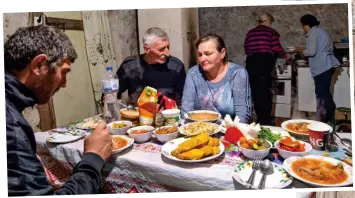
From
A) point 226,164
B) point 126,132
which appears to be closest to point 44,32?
point 126,132

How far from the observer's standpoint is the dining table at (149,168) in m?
0.86

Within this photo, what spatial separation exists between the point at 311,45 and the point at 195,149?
50 cm

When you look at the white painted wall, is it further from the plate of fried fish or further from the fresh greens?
the fresh greens

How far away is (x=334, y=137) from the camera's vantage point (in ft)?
3.05

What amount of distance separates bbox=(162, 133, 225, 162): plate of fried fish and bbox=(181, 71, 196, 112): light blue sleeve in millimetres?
124

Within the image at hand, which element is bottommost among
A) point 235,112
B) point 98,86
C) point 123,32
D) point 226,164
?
point 226,164

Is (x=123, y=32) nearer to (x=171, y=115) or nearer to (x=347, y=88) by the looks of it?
(x=171, y=115)

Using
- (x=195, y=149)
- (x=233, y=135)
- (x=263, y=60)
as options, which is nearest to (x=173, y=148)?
(x=195, y=149)

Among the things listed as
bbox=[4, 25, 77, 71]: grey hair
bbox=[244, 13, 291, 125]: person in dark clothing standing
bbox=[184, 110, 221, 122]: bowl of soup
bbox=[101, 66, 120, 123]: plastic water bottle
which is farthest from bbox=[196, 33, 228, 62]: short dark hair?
bbox=[4, 25, 77, 71]: grey hair

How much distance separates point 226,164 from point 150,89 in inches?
14.0

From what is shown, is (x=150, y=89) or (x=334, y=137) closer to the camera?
(x=334, y=137)

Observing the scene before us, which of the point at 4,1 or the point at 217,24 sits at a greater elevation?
the point at 4,1

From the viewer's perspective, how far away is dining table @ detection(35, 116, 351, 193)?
2.82 feet

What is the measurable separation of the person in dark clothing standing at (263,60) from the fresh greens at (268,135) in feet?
0.20
